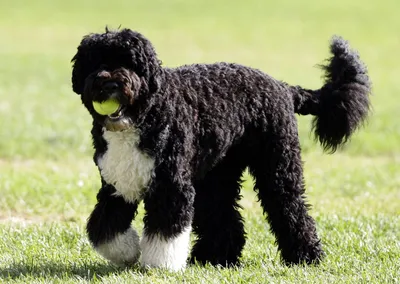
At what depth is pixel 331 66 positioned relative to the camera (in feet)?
27.9

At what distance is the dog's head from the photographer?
6582 millimetres

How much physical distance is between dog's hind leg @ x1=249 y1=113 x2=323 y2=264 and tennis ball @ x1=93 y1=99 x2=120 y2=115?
1616 millimetres

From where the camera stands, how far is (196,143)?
730 cm

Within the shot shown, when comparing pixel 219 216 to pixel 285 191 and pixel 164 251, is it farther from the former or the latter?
pixel 164 251

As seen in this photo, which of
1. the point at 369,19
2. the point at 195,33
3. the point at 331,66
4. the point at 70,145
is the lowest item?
the point at 70,145

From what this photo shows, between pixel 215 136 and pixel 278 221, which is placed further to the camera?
pixel 278 221

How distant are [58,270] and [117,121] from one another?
141 cm

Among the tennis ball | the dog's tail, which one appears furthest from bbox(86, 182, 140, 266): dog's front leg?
the dog's tail

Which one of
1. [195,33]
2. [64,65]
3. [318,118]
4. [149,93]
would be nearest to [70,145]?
[318,118]

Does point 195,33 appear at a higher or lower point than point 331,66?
higher

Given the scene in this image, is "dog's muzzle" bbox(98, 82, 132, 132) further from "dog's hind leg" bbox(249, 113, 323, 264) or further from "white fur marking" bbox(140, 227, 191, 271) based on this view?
"dog's hind leg" bbox(249, 113, 323, 264)

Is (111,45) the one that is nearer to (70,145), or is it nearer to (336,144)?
(336,144)

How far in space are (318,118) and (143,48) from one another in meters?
2.26

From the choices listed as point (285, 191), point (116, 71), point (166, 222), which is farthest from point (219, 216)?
point (116, 71)
